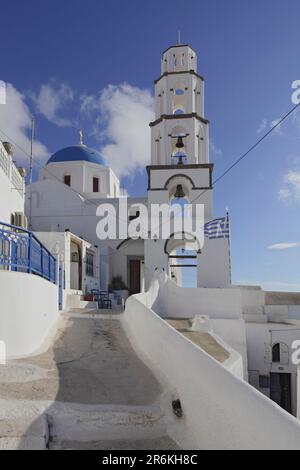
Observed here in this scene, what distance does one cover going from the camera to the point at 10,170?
42.0 feet

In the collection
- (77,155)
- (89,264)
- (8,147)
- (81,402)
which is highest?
(77,155)

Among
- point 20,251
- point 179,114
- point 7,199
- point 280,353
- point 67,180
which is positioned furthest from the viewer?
point 67,180

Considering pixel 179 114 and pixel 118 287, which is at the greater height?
pixel 179 114

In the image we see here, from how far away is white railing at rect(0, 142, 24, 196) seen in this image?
1188cm

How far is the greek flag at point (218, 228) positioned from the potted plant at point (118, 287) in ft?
22.4

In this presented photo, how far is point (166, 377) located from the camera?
586 centimetres

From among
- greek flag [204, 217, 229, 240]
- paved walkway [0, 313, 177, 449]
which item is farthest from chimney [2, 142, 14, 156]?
greek flag [204, 217, 229, 240]

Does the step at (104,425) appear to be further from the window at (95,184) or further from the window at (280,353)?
the window at (95,184)

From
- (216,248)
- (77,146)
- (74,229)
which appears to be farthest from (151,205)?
(77,146)

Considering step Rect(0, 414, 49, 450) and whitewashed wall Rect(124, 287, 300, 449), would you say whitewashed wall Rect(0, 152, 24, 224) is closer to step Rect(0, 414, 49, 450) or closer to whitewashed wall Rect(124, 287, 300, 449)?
whitewashed wall Rect(124, 287, 300, 449)

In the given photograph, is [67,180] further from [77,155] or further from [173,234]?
[173,234]

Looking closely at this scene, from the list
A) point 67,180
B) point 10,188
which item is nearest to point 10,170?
point 10,188

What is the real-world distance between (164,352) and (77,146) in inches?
1072

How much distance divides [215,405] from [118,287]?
2066cm
